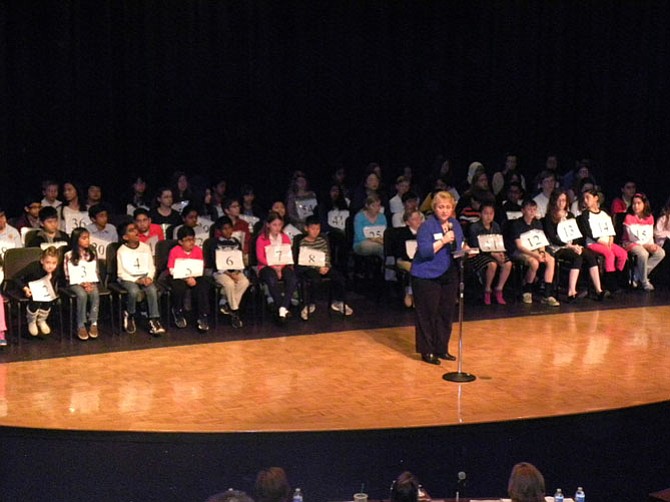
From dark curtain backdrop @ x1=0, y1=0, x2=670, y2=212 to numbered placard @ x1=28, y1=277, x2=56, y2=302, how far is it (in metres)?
3.24

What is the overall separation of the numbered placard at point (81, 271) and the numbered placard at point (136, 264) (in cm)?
28

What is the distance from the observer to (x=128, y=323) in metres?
9.55

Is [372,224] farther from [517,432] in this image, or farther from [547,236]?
[517,432]

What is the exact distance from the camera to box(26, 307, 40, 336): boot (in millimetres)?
9258

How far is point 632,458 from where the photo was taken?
662 centimetres

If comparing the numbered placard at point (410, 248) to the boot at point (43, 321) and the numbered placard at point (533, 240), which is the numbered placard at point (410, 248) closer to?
Result: the numbered placard at point (533, 240)

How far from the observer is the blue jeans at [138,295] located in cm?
937

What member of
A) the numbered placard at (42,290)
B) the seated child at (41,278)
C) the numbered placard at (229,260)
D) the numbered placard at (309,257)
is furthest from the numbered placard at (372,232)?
the numbered placard at (42,290)

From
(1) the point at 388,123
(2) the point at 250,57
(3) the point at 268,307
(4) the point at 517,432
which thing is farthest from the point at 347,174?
(4) the point at 517,432

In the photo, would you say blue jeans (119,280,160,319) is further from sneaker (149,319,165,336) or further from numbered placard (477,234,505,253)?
numbered placard (477,234,505,253)

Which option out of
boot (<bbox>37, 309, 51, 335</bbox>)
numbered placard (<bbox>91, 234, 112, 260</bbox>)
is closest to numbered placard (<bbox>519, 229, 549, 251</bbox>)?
numbered placard (<bbox>91, 234, 112, 260</bbox>)

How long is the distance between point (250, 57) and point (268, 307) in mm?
4200

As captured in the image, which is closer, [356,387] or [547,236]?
[356,387]

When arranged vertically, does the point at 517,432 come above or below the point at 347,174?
below
